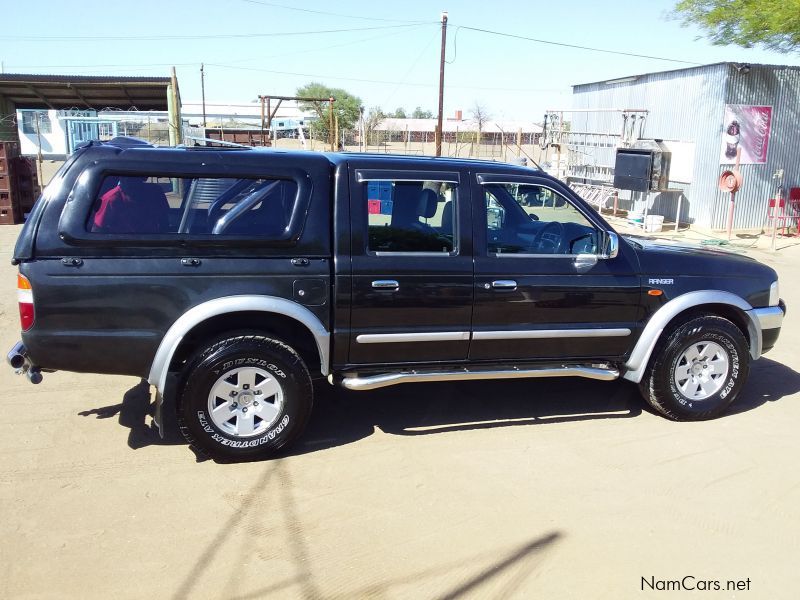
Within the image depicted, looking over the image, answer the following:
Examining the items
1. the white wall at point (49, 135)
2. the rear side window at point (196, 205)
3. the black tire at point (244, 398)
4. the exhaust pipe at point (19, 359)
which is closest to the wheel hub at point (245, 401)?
the black tire at point (244, 398)

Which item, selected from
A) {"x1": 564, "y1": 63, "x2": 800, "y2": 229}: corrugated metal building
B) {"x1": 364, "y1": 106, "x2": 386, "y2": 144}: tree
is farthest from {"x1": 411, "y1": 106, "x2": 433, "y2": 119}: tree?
{"x1": 564, "y1": 63, "x2": 800, "y2": 229}: corrugated metal building

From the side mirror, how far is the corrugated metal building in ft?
43.6

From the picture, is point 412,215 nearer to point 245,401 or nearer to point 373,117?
point 245,401

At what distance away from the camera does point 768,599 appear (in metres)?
3.32

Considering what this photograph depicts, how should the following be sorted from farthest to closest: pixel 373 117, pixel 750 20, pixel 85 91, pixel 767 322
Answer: pixel 373 117 < pixel 85 91 < pixel 750 20 < pixel 767 322

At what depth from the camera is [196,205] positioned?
460cm

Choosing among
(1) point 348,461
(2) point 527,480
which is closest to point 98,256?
(1) point 348,461

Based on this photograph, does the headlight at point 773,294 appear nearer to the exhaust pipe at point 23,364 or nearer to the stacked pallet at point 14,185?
the exhaust pipe at point 23,364

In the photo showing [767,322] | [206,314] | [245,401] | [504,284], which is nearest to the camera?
[206,314]

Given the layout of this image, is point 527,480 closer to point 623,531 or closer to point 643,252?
point 623,531

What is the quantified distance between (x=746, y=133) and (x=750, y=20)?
8.50 ft

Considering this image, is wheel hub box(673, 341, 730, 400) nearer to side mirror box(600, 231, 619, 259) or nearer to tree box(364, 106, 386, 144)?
side mirror box(600, 231, 619, 259)

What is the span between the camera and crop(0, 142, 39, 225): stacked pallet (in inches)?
622

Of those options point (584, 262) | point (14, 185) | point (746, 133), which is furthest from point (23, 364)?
point (746, 133)
